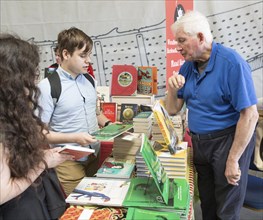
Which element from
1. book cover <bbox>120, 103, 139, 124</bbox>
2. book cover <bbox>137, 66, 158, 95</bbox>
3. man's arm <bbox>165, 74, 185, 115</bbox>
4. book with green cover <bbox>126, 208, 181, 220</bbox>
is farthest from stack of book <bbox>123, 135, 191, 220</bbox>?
book cover <bbox>137, 66, 158, 95</bbox>

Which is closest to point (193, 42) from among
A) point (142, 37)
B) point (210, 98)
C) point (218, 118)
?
point (210, 98)

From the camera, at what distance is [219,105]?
164cm

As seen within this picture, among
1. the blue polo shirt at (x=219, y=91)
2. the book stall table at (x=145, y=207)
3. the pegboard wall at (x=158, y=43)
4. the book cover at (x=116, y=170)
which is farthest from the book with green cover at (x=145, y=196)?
the pegboard wall at (x=158, y=43)

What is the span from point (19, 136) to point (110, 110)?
5.22 ft

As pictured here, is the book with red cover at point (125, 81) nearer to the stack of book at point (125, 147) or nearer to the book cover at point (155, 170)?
the stack of book at point (125, 147)

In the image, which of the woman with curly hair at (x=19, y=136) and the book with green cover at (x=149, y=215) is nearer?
the woman with curly hair at (x=19, y=136)

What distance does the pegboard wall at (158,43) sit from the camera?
130 inches

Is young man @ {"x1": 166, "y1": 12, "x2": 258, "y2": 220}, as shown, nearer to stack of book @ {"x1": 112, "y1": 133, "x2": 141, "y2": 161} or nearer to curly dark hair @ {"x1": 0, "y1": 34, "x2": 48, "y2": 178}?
→ stack of book @ {"x1": 112, "y1": 133, "x2": 141, "y2": 161}

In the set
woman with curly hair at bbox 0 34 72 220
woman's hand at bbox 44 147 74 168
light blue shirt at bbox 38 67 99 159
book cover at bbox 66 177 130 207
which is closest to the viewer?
woman with curly hair at bbox 0 34 72 220

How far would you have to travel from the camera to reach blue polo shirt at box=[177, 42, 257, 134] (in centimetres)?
153

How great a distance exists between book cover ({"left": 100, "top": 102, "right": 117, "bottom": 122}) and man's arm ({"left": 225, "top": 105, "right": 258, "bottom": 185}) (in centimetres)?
115

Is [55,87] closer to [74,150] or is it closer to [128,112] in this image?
[74,150]

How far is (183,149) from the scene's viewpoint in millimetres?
1702

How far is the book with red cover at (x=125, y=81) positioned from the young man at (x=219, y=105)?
2.80ft
